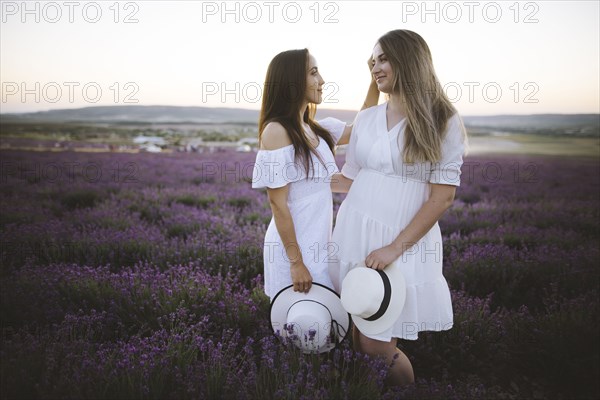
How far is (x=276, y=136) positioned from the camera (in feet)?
7.80

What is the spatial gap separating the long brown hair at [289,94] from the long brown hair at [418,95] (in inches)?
19.6

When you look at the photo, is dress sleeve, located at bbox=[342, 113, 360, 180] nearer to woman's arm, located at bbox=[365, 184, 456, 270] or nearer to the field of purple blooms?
woman's arm, located at bbox=[365, 184, 456, 270]

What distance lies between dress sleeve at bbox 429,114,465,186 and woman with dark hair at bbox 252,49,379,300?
0.66 meters

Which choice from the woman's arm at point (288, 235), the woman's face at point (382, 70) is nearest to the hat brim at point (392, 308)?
the woman's arm at point (288, 235)

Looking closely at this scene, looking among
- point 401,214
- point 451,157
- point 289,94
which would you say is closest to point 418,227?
point 401,214

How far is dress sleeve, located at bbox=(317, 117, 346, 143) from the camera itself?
114 inches

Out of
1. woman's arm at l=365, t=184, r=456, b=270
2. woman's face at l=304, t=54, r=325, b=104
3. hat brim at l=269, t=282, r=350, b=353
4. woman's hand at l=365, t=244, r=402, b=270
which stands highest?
woman's face at l=304, t=54, r=325, b=104

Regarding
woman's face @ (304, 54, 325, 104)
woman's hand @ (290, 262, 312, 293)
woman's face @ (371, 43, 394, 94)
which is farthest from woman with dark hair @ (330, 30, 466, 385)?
woman's face @ (304, 54, 325, 104)

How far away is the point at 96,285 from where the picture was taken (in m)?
3.21

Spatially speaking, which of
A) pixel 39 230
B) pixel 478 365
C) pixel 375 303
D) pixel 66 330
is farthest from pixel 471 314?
pixel 39 230

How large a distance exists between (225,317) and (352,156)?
1.43m

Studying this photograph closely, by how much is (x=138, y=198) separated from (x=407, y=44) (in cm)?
627

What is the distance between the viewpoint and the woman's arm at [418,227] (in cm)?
218

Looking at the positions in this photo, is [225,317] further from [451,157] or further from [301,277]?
[451,157]
